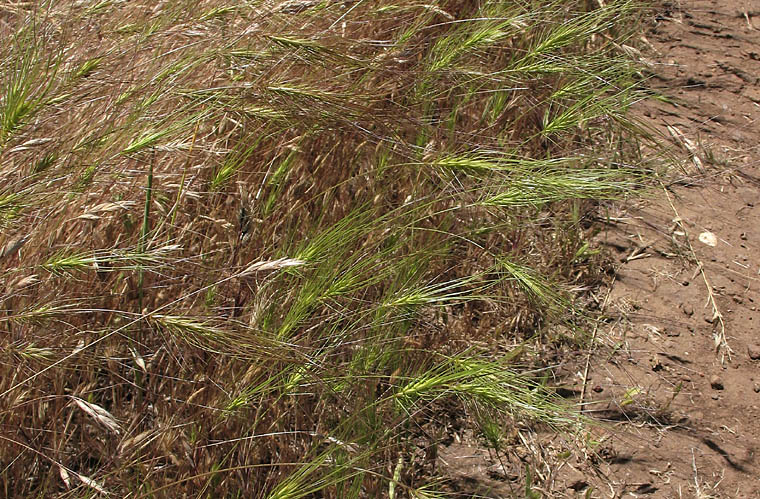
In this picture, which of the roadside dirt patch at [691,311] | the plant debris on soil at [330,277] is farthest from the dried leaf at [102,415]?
the roadside dirt patch at [691,311]

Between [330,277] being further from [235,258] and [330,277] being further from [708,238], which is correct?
[708,238]

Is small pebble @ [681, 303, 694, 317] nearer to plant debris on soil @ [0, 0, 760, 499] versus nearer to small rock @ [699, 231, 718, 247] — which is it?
plant debris on soil @ [0, 0, 760, 499]

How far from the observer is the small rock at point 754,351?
183 centimetres

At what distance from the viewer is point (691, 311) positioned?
1.92 meters

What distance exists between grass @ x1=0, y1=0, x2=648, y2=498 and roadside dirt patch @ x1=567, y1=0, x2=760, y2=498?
0.26m

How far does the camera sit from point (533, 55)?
176 centimetres

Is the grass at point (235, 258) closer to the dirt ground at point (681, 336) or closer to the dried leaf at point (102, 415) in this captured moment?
the dried leaf at point (102, 415)

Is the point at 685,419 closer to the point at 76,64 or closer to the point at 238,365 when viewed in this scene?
the point at 238,365

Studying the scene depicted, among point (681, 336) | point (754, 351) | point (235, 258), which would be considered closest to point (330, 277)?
point (235, 258)

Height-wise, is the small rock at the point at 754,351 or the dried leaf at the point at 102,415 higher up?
the dried leaf at the point at 102,415

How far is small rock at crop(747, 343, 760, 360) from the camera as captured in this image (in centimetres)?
183

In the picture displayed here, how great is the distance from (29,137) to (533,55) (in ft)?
3.35

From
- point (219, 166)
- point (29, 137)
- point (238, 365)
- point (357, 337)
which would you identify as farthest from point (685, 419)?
point (29, 137)

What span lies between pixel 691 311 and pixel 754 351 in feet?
0.53
